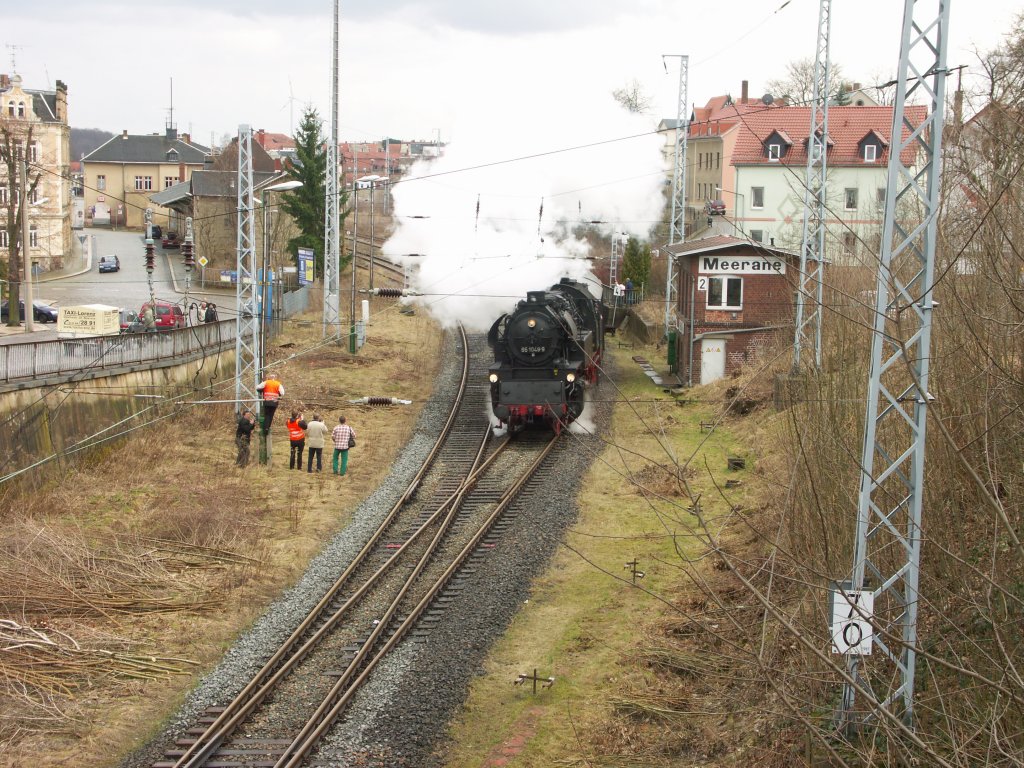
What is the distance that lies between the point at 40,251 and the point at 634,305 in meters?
30.2

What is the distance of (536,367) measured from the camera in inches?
939

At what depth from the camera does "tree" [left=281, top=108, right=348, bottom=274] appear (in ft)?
161

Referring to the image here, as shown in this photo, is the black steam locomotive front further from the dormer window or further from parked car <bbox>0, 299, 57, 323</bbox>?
the dormer window

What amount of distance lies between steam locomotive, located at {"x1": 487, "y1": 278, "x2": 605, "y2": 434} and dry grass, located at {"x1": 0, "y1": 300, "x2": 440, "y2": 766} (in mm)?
2757

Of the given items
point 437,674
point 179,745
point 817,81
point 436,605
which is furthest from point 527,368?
point 179,745

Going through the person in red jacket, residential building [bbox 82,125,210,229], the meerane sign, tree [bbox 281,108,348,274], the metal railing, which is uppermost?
residential building [bbox 82,125,210,229]

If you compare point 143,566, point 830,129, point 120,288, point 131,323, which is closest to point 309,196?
point 120,288

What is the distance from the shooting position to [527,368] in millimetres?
23906

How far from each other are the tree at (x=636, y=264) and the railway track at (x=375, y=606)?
23.8m

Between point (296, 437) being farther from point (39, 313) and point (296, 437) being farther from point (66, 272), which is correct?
point (66, 272)

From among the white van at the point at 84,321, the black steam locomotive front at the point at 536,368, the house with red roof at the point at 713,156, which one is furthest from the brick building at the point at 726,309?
the house with red roof at the point at 713,156

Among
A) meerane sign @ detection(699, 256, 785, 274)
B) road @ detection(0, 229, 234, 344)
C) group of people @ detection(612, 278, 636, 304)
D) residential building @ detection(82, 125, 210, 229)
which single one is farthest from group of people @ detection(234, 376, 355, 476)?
residential building @ detection(82, 125, 210, 229)

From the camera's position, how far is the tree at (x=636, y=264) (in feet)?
153

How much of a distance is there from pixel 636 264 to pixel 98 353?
28.6 metres
